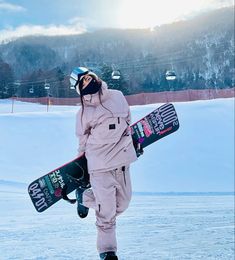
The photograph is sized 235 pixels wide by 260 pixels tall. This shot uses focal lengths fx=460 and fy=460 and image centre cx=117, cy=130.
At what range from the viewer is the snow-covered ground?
9.18 ft

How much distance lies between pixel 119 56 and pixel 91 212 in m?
1.39

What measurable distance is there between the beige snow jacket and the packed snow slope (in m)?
0.90

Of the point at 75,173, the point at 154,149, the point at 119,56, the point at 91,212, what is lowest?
the point at 154,149

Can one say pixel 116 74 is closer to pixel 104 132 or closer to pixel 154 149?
pixel 104 132

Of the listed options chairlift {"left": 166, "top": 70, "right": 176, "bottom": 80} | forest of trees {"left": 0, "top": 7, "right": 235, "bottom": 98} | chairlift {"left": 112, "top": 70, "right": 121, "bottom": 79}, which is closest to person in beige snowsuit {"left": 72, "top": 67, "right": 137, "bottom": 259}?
forest of trees {"left": 0, "top": 7, "right": 235, "bottom": 98}

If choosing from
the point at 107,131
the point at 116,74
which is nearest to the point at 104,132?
the point at 107,131

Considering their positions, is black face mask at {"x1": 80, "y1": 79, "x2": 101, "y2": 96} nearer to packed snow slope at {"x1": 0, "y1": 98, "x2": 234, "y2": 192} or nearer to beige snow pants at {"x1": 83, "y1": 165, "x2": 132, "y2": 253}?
beige snow pants at {"x1": 83, "y1": 165, "x2": 132, "y2": 253}

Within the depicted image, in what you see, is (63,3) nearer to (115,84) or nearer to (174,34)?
(115,84)

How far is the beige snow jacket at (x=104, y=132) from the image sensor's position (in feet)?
7.26

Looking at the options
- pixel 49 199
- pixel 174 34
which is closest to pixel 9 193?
pixel 49 199

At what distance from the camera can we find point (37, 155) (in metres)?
5.62

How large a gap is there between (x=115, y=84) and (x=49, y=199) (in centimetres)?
176

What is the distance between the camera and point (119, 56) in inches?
156

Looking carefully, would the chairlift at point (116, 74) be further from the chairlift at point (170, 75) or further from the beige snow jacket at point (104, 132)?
the beige snow jacket at point (104, 132)
